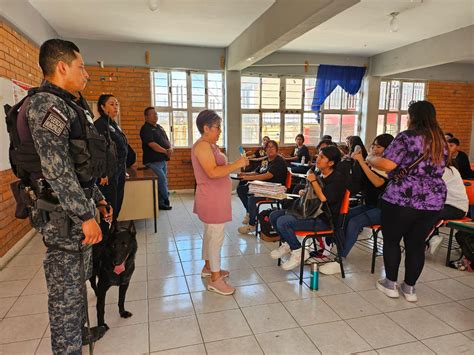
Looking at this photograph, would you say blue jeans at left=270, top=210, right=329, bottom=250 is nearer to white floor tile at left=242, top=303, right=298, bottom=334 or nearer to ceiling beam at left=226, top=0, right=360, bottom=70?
white floor tile at left=242, top=303, right=298, bottom=334

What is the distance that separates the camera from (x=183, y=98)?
21.3 ft

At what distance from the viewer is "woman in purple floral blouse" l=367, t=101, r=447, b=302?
2.21 m

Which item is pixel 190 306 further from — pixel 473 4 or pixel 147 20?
pixel 473 4

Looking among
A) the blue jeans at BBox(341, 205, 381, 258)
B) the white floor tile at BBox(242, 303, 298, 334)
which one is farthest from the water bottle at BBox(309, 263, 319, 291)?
the blue jeans at BBox(341, 205, 381, 258)

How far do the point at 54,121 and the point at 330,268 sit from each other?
2.47 m

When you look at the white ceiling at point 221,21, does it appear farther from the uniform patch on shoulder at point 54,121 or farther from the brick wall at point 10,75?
the uniform patch on shoulder at point 54,121

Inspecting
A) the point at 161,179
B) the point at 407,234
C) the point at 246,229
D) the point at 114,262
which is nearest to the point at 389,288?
the point at 407,234

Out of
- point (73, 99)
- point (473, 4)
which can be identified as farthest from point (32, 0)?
point (473, 4)

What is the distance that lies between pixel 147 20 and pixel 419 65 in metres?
4.86

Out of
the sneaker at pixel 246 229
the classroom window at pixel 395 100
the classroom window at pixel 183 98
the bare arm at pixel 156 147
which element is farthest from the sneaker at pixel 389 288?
the classroom window at pixel 395 100

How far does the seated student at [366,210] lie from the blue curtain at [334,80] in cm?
423

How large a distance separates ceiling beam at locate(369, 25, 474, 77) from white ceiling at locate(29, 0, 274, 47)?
329cm

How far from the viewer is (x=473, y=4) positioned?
13.1 ft

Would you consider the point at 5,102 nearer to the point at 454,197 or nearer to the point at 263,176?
the point at 263,176
